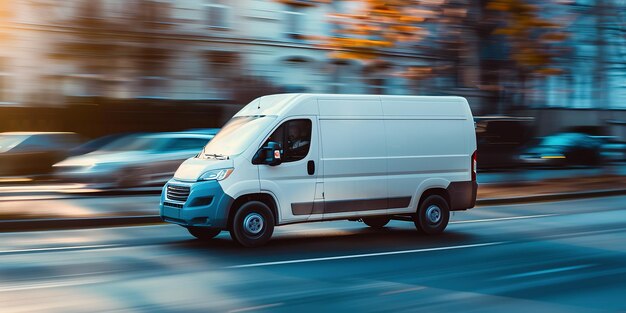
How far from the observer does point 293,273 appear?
8.48m

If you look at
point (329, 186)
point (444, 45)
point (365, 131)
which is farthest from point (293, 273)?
point (444, 45)

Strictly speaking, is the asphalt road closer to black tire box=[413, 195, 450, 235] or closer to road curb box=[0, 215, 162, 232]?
black tire box=[413, 195, 450, 235]

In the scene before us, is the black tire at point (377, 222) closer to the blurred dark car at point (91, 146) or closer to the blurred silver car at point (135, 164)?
the blurred silver car at point (135, 164)

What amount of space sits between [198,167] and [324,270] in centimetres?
250

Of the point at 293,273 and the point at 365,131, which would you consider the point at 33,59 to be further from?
the point at 293,273

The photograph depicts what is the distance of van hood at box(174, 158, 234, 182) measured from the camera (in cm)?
1018

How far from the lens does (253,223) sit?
408 inches

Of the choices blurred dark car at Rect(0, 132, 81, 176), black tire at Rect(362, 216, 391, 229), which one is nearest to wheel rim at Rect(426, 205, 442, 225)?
black tire at Rect(362, 216, 391, 229)

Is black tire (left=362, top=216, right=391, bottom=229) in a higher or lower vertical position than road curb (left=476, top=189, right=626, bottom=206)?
higher

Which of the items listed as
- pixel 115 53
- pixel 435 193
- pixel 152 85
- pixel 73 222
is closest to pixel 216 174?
pixel 435 193

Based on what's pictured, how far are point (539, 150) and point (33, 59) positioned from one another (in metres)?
19.3

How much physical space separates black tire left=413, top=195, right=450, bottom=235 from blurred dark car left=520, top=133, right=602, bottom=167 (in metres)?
19.3

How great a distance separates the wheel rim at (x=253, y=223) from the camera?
10.3 metres

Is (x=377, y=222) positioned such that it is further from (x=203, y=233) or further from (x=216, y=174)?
(x=216, y=174)
